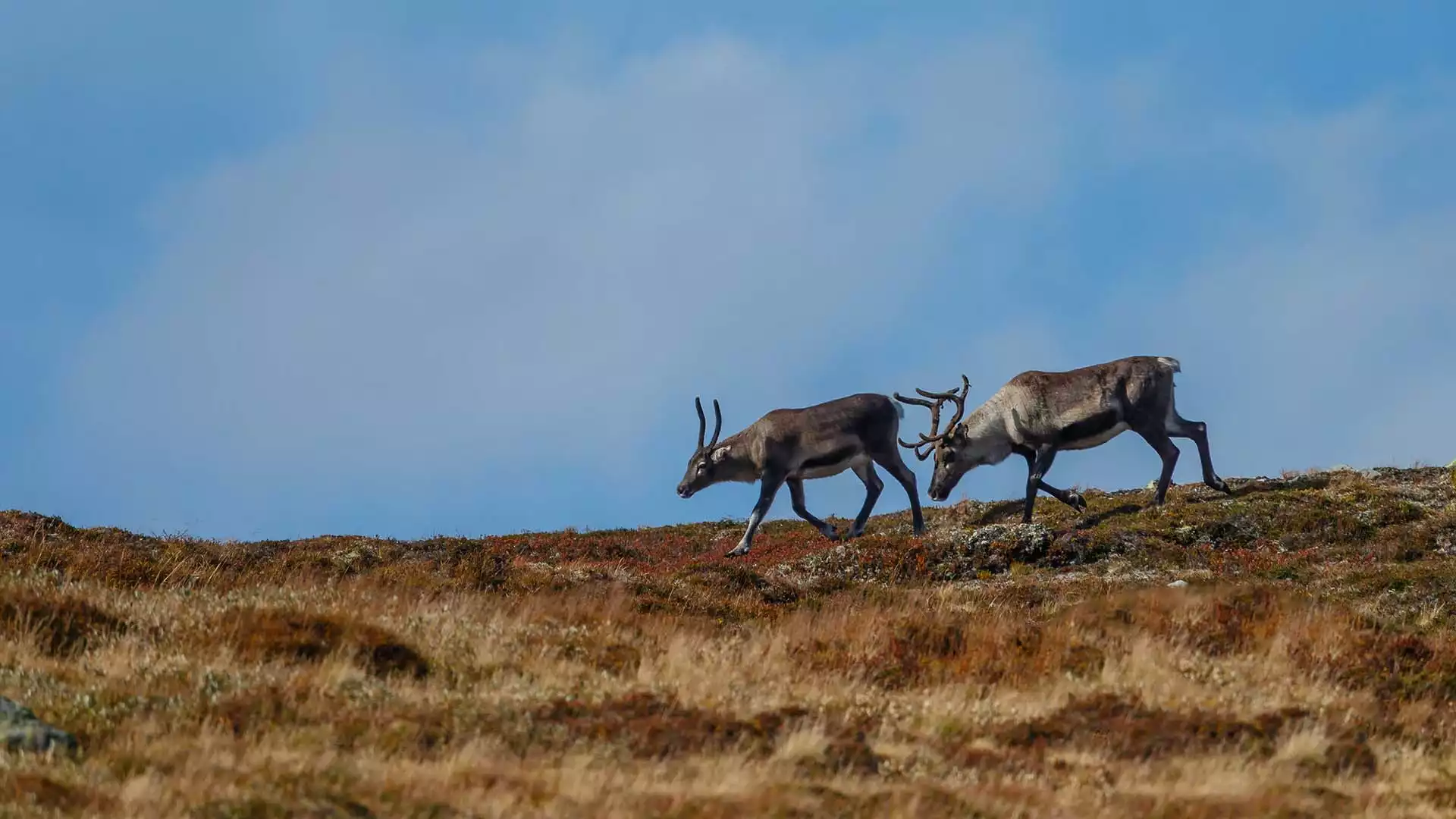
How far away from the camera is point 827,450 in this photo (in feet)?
93.2

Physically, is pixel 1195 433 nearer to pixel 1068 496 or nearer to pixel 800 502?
pixel 1068 496

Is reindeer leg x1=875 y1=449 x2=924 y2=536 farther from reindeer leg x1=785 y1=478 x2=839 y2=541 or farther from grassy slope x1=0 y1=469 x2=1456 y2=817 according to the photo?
grassy slope x1=0 y1=469 x2=1456 y2=817

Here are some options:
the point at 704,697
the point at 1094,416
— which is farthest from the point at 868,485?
the point at 704,697

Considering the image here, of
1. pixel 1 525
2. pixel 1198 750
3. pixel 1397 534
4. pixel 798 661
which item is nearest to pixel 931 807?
pixel 1198 750

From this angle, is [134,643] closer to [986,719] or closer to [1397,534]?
[986,719]

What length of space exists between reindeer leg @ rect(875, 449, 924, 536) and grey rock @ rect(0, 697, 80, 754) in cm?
2073

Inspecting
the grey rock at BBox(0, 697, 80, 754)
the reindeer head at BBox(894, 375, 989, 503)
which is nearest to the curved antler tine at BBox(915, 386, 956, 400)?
the reindeer head at BBox(894, 375, 989, 503)

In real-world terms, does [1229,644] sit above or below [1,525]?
below

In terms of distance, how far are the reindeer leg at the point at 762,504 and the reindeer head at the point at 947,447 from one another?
10.8ft

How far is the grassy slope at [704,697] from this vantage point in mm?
9133

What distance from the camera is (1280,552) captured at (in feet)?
75.5

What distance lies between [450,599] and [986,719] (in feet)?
19.7

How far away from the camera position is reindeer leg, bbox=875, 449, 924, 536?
28.6 m

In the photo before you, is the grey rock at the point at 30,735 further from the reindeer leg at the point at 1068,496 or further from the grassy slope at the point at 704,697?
the reindeer leg at the point at 1068,496
